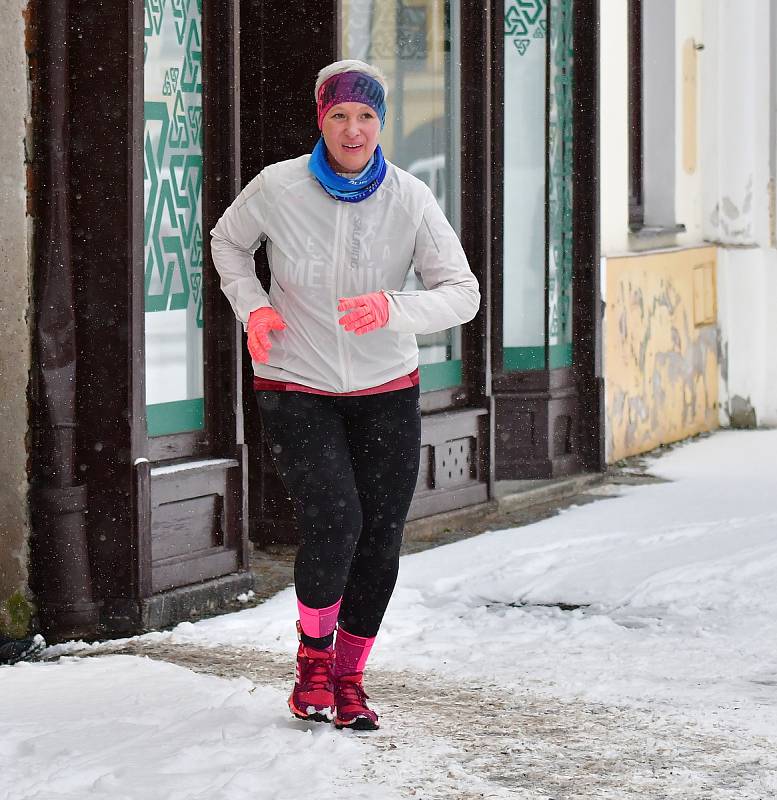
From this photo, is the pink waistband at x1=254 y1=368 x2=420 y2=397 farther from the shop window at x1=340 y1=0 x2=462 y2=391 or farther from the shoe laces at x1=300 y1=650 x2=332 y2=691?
the shop window at x1=340 y1=0 x2=462 y2=391

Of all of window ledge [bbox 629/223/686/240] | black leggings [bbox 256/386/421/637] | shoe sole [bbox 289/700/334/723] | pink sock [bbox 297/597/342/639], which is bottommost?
shoe sole [bbox 289/700/334/723]

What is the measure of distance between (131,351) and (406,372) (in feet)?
5.63

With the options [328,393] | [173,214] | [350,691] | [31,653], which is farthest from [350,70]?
[31,653]

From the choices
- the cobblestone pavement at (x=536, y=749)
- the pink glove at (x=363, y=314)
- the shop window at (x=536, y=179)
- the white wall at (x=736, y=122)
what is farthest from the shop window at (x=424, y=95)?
the white wall at (x=736, y=122)

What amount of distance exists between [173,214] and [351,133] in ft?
7.27

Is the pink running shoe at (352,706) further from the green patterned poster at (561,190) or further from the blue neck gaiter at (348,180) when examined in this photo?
the green patterned poster at (561,190)

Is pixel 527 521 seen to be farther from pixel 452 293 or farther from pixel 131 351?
pixel 452 293

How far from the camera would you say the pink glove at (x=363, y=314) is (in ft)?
13.7

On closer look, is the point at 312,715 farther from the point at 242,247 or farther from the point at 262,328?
the point at 242,247

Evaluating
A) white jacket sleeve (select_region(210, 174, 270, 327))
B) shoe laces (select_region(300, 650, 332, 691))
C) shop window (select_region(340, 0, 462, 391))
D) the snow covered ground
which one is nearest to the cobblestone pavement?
the snow covered ground

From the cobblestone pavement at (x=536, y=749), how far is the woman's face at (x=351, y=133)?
5.05 ft

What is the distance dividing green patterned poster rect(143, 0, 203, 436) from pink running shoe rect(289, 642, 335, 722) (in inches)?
77.3

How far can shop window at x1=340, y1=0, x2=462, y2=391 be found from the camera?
8273 mm

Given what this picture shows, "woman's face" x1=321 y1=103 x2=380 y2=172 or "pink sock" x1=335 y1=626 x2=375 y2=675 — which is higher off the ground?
"woman's face" x1=321 y1=103 x2=380 y2=172
